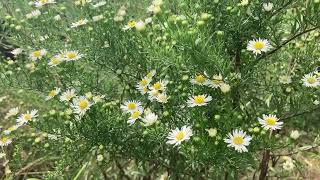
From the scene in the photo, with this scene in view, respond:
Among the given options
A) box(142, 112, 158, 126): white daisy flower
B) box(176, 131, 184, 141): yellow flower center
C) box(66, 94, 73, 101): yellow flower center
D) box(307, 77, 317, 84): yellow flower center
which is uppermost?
box(307, 77, 317, 84): yellow flower center

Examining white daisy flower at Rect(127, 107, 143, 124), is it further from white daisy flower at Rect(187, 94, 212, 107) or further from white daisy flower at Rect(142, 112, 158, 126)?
white daisy flower at Rect(187, 94, 212, 107)

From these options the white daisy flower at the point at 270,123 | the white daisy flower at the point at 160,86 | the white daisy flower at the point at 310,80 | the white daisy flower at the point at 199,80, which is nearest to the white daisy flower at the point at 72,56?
the white daisy flower at the point at 160,86

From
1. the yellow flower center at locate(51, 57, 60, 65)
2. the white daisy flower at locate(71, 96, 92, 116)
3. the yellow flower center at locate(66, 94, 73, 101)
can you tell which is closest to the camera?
the white daisy flower at locate(71, 96, 92, 116)

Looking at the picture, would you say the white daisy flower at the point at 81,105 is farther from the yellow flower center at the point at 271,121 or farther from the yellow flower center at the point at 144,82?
the yellow flower center at the point at 271,121

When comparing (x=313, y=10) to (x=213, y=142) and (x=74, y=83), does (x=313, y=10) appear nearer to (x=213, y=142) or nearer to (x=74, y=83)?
(x=213, y=142)

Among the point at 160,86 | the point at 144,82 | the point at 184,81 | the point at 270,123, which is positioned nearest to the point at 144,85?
the point at 144,82

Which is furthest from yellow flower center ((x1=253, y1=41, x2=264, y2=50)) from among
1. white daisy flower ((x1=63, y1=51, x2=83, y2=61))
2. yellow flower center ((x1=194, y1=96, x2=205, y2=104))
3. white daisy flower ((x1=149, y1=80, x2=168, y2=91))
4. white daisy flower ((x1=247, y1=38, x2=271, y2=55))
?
white daisy flower ((x1=63, y1=51, x2=83, y2=61))

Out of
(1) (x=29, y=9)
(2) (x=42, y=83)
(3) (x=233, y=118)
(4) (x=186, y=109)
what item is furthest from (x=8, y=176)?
(3) (x=233, y=118)

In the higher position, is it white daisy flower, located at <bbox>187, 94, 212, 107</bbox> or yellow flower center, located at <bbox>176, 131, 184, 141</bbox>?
white daisy flower, located at <bbox>187, 94, 212, 107</bbox>
